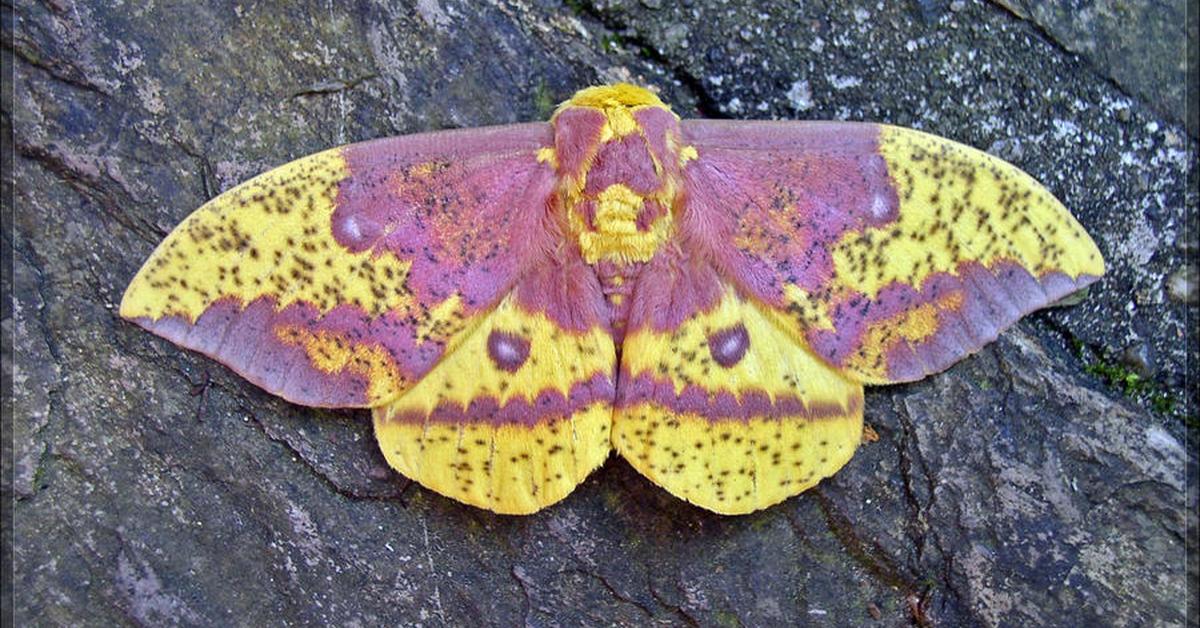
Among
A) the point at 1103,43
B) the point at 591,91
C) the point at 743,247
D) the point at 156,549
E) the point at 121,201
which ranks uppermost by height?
the point at 1103,43

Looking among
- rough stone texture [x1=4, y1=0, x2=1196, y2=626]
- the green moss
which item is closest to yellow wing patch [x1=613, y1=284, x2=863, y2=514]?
rough stone texture [x1=4, y1=0, x2=1196, y2=626]

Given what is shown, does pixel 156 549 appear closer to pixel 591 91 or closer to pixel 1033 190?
pixel 591 91

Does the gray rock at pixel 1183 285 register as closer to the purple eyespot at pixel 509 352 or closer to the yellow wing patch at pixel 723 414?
the yellow wing patch at pixel 723 414

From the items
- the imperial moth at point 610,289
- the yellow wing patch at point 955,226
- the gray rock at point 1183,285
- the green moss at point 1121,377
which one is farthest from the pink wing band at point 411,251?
the gray rock at point 1183,285

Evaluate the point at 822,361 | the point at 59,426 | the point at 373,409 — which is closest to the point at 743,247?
the point at 822,361

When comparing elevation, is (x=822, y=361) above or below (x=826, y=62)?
below

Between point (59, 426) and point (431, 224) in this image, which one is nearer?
point (431, 224)

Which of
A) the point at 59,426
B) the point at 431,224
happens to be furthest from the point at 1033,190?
the point at 59,426

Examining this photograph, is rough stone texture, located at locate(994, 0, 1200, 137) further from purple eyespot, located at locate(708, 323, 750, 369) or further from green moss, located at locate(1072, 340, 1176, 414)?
purple eyespot, located at locate(708, 323, 750, 369)
